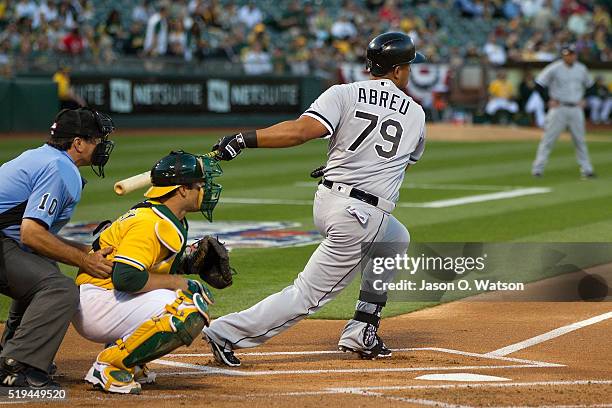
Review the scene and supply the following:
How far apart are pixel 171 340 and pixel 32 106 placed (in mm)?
19307

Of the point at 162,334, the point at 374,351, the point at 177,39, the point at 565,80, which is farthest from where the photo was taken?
the point at 177,39

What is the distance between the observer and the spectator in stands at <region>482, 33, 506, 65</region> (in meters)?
32.9

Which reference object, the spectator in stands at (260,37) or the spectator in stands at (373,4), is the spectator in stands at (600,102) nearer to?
the spectator in stands at (373,4)

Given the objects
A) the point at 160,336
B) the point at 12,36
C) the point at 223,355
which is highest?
the point at 160,336

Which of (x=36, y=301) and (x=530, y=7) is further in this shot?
(x=530, y=7)

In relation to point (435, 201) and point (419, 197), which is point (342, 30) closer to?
point (419, 197)

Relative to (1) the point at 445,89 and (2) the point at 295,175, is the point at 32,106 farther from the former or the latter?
(1) the point at 445,89

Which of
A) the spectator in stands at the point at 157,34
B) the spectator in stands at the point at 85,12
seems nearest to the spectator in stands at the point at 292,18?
the spectator in stands at the point at 157,34

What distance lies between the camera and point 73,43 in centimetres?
2611

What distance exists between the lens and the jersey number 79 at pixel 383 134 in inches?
257

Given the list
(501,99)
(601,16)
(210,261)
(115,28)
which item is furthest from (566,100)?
(601,16)

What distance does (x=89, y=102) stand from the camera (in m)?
25.4

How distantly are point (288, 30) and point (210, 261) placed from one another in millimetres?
26831

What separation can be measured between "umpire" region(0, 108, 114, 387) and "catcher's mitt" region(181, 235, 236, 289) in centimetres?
51
